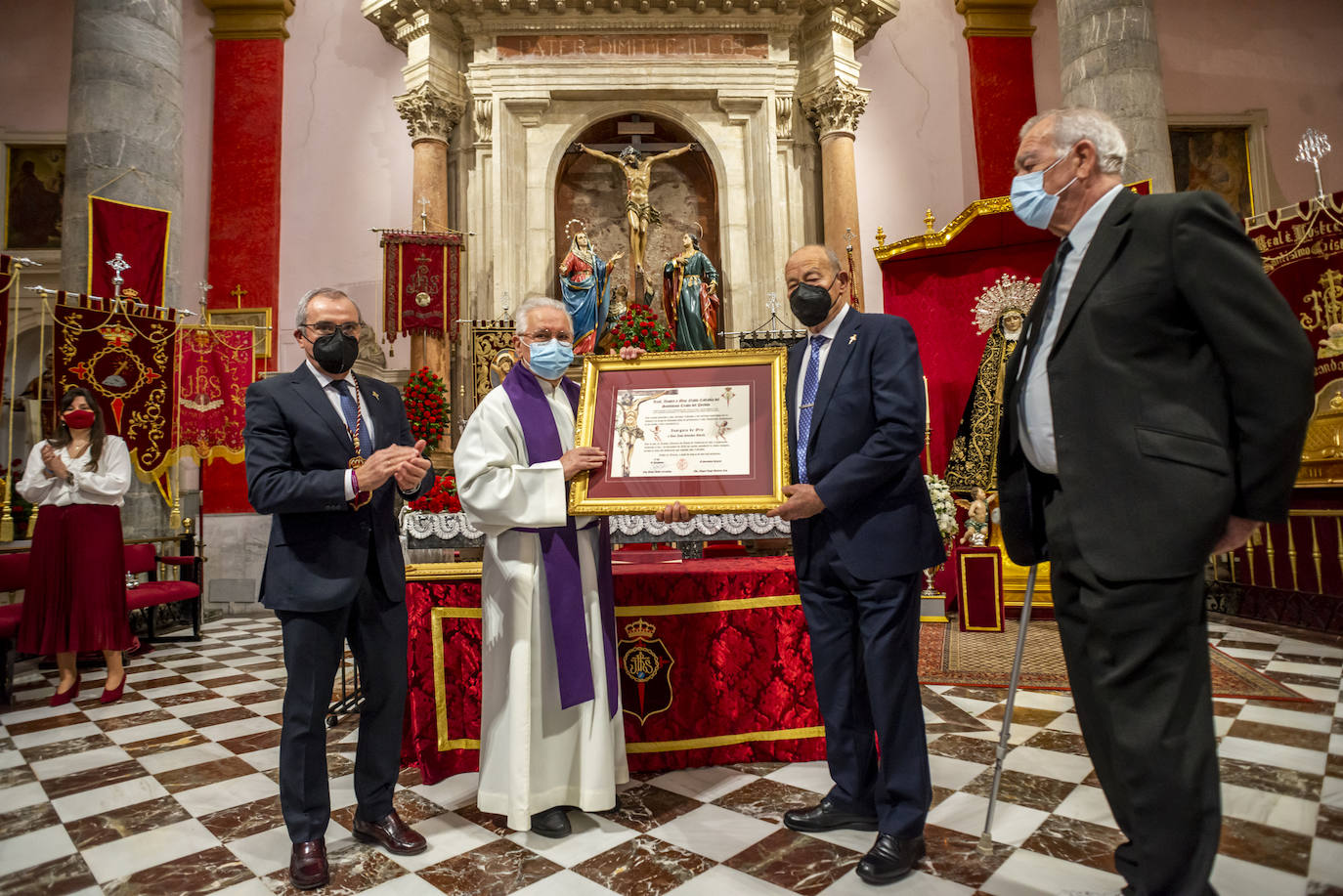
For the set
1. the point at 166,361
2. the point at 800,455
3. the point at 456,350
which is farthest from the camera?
the point at 456,350

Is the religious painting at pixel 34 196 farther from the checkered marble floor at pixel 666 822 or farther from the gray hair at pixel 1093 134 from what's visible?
the gray hair at pixel 1093 134

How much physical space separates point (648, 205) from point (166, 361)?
6165mm

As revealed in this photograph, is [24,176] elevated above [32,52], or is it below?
below

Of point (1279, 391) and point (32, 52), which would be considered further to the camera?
point (32, 52)

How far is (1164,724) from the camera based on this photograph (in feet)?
5.23

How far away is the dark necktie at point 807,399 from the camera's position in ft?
8.77

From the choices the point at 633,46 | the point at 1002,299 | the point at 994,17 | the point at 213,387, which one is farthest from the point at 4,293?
the point at 994,17

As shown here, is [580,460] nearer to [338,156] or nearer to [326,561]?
[326,561]

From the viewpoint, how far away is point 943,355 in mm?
8719

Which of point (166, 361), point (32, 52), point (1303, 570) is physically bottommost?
point (1303, 570)

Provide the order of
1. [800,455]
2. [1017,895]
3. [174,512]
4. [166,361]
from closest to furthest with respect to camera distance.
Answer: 1. [1017,895]
2. [800,455]
3. [166,361]
4. [174,512]

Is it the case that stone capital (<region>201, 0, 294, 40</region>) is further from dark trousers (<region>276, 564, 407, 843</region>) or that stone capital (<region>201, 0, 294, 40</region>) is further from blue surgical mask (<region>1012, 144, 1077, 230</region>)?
blue surgical mask (<region>1012, 144, 1077, 230</region>)

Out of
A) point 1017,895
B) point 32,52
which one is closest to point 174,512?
point 1017,895

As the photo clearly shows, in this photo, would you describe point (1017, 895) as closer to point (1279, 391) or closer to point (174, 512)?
point (1279, 391)
